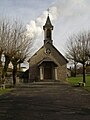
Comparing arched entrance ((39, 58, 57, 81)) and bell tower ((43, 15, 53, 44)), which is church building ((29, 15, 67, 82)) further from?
bell tower ((43, 15, 53, 44))

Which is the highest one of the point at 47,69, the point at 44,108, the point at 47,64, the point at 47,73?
the point at 47,64

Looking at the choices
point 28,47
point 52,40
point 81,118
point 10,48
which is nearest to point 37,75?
point 52,40

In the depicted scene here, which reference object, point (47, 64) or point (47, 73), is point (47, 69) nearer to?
point (47, 73)

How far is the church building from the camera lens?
55.5 meters

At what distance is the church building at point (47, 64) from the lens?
55.5m

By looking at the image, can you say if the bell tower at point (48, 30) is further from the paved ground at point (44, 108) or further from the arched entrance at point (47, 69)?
the paved ground at point (44, 108)

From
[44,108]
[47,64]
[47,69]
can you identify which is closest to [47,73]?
[47,69]

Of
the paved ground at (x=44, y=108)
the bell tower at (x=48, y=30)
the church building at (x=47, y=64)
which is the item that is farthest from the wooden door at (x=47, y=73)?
the paved ground at (x=44, y=108)

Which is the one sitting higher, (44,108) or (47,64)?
(47,64)

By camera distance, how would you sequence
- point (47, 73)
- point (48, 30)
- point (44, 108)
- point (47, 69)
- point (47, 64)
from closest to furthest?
point (44, 108) < point (47, 73) < point (47, 64) < point (47, 69) < point (48, 30)

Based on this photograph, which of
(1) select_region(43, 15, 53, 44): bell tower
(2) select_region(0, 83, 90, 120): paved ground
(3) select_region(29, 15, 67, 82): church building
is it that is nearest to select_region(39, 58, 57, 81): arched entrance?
(3) select_region(29, 15, 67, 82): church building

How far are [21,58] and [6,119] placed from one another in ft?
105

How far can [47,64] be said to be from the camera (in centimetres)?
5606

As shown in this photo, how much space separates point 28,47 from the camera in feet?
142
